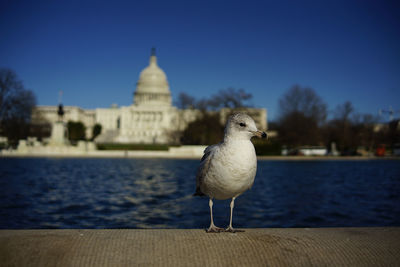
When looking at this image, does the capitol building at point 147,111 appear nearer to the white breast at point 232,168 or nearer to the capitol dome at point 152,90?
the capitol dome at point 152,90

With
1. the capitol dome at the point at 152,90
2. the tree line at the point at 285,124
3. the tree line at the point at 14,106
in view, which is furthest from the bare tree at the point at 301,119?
the capitol dome at the point at 152,90

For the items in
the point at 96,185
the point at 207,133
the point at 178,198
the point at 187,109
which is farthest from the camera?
the point at 187,109

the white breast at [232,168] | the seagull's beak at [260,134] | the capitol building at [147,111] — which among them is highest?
the capitol building at [147,111]

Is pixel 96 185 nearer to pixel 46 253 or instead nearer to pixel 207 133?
pixel 46 253

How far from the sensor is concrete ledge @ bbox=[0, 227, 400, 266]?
2.63m

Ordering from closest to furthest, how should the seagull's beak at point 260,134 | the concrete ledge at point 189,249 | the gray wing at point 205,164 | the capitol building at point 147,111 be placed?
the concrete ledge at point 189,249
the seagull's beak at point 260,134
the gray wing at point 205,164
the capitol building at point 147,111

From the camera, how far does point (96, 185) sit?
14664 mm

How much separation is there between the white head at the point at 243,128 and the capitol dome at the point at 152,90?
328 ft

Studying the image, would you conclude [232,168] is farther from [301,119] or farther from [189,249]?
[301,119]

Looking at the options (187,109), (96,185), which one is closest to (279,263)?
(96,185)

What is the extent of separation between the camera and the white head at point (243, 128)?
3.06 m

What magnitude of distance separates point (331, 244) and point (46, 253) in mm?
2137

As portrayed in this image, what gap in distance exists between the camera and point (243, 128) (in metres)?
3.07

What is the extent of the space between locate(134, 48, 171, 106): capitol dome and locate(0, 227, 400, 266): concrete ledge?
10002 cm
